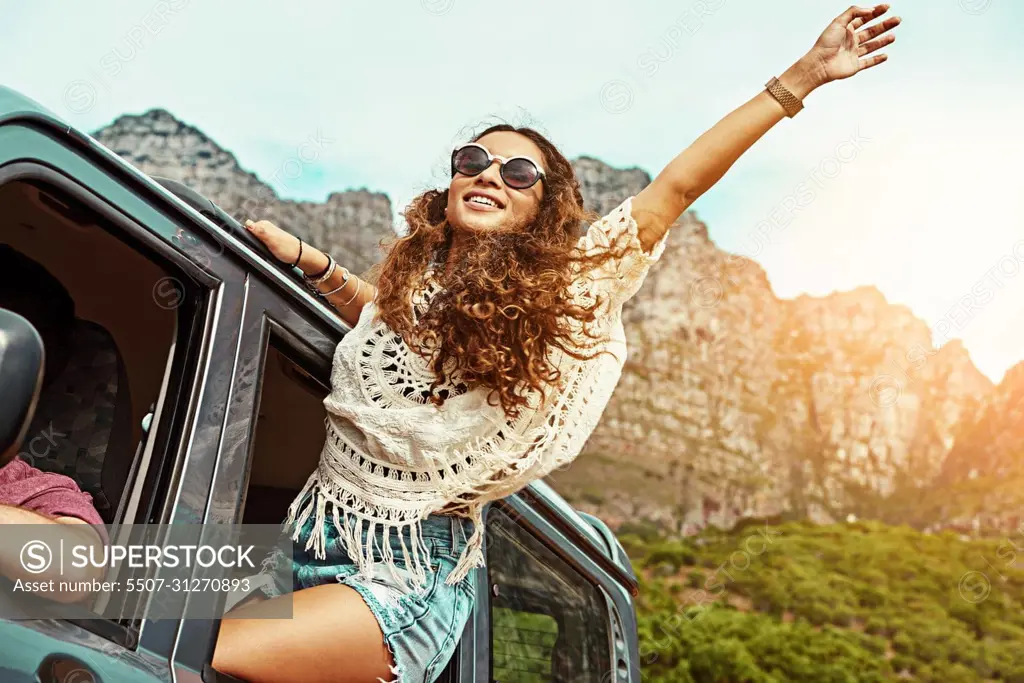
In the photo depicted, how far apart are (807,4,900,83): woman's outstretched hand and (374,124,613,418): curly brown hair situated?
616mm

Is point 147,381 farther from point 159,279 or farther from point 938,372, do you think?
point 938,372

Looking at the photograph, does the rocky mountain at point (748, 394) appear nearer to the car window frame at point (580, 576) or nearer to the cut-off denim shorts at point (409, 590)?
the car window frame at point (580, 576)

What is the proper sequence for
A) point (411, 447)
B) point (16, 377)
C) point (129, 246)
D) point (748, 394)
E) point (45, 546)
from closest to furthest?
point (16, 377) → point (45, 546) → point (129, 246) → point (411, 447) → point (748, 394)

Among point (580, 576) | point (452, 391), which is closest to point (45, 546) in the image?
point (452, 391)

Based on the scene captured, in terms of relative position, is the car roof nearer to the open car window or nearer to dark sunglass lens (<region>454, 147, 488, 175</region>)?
the open car window

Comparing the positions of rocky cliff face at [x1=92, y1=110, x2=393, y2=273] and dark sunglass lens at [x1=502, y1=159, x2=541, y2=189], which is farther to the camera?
rocky cliff face at [x1=92, y1=110, x2=393, y2=273]

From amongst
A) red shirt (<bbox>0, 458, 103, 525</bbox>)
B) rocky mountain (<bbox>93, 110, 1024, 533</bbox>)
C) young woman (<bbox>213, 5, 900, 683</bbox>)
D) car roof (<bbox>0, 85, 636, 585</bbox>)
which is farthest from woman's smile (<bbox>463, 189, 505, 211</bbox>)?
rocky mountain (<bbox>93, 110, 1024, 533</bbox>)

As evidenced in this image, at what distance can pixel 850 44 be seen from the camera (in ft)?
6.10

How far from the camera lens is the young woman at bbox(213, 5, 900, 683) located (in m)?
1.48

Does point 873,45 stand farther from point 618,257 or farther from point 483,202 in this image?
point 483,202

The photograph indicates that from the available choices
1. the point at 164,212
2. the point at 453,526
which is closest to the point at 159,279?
the point at 164,212

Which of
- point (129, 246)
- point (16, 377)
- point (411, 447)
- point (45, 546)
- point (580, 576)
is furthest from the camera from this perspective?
point (580, 576)

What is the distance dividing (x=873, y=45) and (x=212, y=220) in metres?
1.39

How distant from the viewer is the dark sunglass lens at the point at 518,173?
198 centimetres
